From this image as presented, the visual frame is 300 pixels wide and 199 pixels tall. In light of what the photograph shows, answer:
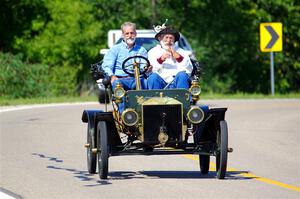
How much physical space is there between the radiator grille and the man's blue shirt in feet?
4.38

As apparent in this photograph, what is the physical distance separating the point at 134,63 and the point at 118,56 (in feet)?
2.22

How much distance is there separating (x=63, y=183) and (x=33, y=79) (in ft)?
75.8

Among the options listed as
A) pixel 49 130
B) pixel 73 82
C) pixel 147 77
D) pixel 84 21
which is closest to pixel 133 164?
pixel 147 77

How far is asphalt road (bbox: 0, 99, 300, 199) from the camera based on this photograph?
1141 cm

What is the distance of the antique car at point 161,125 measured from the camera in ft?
40.9

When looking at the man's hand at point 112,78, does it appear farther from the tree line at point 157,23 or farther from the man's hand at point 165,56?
the tree line at point 157,23

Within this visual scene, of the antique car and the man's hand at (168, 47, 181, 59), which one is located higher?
the man's hand at (168, 47, 181, 59)

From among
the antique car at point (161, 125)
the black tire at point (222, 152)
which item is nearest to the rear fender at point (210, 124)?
the antique car at point (161, 125)

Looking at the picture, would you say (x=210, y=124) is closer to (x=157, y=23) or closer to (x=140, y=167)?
(x=140, y=167)

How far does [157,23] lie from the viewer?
46.4 m

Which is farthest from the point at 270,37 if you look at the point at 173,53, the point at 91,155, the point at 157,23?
the point at 91,155

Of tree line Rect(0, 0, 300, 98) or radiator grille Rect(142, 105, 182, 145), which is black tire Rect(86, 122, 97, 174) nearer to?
radiator grille Rect(142, 105, 182, 145)

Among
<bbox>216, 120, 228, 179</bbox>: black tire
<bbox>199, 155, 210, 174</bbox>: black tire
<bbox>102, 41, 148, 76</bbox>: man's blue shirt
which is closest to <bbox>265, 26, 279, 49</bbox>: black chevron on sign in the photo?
<bbox>102, 41, 148, 76</bbox>: man's blue shirt

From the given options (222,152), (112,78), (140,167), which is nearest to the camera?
(222,152)
